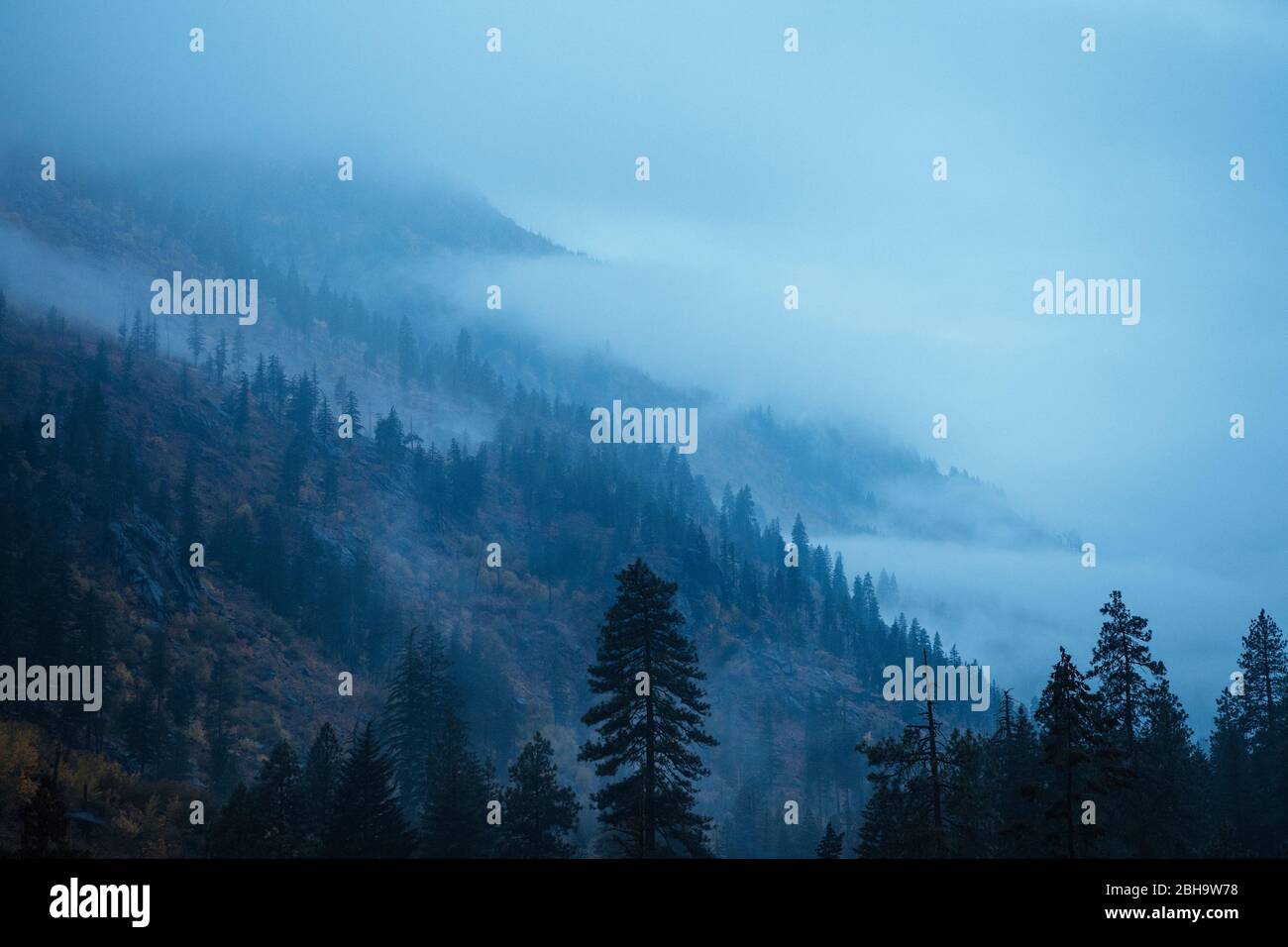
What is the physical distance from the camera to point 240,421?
7544 inches

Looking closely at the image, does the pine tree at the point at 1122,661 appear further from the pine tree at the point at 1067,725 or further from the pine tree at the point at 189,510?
the pine tree at the point at 189,510

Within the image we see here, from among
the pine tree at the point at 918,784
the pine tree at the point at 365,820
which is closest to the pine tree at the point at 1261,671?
the pine tree at the point at 918,784

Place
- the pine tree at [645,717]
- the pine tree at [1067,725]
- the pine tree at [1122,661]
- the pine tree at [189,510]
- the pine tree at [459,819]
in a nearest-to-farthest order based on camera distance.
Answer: the pine tree at [1067,725]
the pine tree at [645,717]
the pine tree at [459,819]
the pine tree at [1122,661]
the pine tree at [189,510]

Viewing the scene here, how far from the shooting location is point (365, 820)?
1998 inches

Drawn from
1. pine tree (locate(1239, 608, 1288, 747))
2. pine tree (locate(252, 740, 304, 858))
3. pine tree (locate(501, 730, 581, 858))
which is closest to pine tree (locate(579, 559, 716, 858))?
pine tree (locate(501, 730, 581, 858))

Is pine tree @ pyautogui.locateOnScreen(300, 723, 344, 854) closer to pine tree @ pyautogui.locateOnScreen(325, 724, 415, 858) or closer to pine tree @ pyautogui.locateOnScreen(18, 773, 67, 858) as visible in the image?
pine tree @ pyautogui.locateOnScreen(325, 724, 415, 858)

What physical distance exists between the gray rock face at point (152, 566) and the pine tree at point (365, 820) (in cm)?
8747

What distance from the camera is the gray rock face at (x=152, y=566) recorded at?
431 feet

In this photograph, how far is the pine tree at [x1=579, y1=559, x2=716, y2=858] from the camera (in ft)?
146

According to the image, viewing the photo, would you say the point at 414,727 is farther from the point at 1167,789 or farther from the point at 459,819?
the point at 1167,789

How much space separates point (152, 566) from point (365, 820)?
96439 mm
